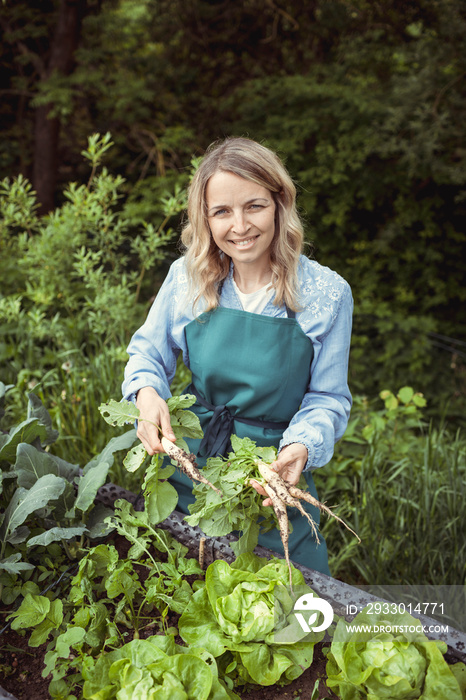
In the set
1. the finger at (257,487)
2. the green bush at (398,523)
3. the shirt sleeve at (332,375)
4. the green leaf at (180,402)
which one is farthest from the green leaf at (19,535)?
the green bush at (398,523)

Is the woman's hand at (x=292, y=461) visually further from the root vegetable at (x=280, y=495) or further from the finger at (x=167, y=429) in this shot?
the finger at (x=167, y=429)

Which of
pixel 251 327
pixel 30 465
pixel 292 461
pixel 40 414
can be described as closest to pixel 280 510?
pixel 292 461

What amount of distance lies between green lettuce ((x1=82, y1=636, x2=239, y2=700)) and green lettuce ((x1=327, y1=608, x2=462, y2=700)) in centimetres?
21

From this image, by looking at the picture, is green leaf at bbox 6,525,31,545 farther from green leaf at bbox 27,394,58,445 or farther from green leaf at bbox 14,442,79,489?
green leaf at bbox 27,394,58,445

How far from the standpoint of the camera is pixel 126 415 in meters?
1.27

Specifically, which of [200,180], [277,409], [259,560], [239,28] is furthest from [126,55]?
[259,560]

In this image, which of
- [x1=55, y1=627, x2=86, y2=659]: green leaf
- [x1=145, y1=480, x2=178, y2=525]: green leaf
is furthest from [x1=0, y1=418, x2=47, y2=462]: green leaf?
[x1=55, y1=627, x2=86, y2=659]: green leaf

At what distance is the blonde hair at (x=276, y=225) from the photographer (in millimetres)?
1383

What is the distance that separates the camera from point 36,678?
1074 millimetres

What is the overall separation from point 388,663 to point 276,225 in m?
1.09

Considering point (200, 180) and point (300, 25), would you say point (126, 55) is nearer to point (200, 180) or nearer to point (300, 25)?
point (300, 25)

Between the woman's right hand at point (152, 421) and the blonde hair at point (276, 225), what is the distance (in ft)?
1.10

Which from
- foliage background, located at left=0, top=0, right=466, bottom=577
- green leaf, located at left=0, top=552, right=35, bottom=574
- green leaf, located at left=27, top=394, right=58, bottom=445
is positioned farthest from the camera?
foliage background, located at left=0, top=0, right=466, bottom=577

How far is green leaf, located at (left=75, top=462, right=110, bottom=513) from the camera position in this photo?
1.30m
